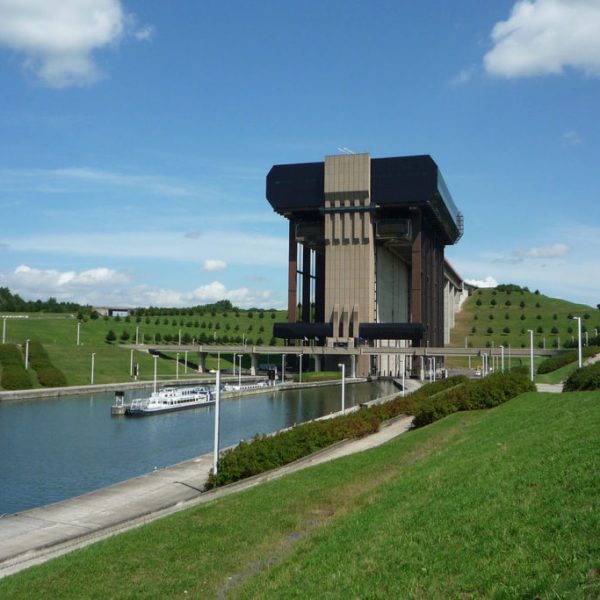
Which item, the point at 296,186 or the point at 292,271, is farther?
the point at 292,271

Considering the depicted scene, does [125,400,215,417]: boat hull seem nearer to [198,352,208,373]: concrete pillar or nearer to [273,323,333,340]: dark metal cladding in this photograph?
[273,323,333,340]: dark metal cladding

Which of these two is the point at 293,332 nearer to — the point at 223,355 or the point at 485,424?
the point at 223,355

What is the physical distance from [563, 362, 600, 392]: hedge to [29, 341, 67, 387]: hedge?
75.8 m

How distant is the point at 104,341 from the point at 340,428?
12827 centimetres

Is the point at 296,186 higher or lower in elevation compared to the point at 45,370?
higher

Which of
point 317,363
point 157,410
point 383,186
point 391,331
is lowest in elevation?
point 157,410

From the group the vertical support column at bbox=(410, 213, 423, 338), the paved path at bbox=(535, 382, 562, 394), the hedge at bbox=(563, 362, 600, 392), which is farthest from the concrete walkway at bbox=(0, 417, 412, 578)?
the vertical support column at bbox=(410, 213, 423, 338)

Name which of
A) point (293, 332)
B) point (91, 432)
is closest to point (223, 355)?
point (293, 332)

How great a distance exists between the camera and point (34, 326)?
517 feet

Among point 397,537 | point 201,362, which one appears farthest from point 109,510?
point 201,362

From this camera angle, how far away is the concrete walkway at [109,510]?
23234 mm

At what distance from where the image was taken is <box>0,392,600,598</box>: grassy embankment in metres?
10.6

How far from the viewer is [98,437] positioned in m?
57.6

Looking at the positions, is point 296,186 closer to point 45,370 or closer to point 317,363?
point 317,363
